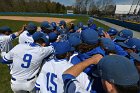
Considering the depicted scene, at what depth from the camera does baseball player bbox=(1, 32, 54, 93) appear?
17.8 ft

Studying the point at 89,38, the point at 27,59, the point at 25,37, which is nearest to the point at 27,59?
the point at 27,59

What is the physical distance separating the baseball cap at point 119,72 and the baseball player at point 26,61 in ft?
11.0

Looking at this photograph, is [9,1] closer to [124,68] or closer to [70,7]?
[70,7]

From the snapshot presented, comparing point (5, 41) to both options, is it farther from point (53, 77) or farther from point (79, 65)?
point (79, 65)

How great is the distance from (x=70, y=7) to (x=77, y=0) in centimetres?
1405

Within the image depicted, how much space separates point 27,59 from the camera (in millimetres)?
5426

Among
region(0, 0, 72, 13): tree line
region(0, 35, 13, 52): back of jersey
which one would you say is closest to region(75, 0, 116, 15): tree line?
region(0, 0, 72, 13): tree line

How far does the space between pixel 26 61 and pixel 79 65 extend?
2710 mm

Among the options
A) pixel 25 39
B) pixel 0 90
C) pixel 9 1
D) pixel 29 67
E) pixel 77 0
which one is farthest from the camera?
pixel 77 0

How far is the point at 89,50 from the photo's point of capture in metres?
3.81

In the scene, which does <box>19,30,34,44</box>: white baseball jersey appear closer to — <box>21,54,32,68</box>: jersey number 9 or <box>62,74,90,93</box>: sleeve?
<box>21,54,32,68</box>: jersey number 9

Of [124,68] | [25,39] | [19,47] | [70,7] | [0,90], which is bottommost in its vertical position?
[70,7]

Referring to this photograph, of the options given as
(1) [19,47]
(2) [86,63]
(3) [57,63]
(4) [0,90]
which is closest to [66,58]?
(3) [57,63]

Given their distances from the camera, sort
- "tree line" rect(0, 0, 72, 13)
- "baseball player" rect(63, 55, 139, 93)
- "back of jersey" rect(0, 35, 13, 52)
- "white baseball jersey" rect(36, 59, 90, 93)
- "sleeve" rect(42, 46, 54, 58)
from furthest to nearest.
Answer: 1. "tree line" rect(0, 0, 72, 13)
2. "back of jersey" rect(0, 35, 13, 52)
3. "sleeve" rect(42, 46, 54, 58)
4. "white baseball jersey" rect(36, 59, 90, 93)
5. "baseball player" rect(63, 55, 139, 93)
